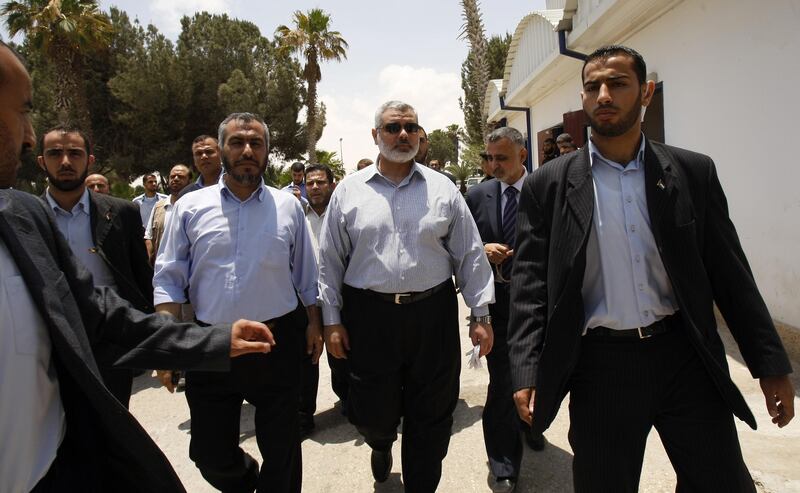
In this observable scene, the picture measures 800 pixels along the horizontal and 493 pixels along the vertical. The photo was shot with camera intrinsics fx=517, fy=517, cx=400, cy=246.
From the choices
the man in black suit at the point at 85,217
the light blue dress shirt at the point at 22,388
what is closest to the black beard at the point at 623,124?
the light blue dress shirt at the point at 22,388

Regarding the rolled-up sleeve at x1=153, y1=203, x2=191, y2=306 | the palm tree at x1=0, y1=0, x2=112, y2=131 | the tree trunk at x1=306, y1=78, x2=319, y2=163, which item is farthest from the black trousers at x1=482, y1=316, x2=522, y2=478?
the tree trunk at x1=306, y1=78, x2=319, y2=163

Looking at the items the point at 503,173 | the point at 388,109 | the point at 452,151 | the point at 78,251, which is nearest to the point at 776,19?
the point at 503,173

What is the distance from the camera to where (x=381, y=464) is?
3.18m

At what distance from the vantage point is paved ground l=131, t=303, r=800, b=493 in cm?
300

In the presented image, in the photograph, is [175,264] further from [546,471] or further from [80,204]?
[546,471]

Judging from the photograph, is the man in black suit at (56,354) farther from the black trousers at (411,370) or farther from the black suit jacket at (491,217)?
the black suit jacket at (491,217)

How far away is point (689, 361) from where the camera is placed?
1.99 metres

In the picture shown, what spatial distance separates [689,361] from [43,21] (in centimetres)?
2248

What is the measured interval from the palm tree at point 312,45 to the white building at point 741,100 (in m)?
20.1

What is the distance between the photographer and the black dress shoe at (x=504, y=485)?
115 inches

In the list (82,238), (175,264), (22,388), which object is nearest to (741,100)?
(175,264)

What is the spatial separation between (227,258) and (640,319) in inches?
78.6

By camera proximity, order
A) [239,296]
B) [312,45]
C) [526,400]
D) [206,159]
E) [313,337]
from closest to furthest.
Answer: [526,400], [239,296], [313,337], [206,159], [312,45]

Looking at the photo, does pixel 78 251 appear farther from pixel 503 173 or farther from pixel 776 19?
pixel 776 19
